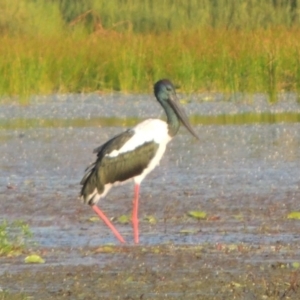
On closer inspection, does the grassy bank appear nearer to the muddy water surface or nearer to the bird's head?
the muddy water surface

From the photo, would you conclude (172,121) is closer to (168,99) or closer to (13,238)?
(168,99)

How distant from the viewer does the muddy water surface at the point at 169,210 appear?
556 centimetres

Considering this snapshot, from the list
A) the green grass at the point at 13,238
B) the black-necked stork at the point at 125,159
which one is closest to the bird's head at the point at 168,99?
the black-necked stork at the point at 125,159

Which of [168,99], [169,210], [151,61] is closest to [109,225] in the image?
[169,210]

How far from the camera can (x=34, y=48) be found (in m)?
16.7

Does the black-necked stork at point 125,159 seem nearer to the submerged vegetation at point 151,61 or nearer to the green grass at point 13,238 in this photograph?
the green grass at point 13,238

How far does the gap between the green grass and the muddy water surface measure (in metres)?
0.07

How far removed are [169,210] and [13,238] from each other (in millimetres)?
1344

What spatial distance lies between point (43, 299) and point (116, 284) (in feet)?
1.41

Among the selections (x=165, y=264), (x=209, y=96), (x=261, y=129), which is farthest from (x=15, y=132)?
(x=165, y=264)

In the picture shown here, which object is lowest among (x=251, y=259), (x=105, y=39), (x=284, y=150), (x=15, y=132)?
(x=105, y=39)

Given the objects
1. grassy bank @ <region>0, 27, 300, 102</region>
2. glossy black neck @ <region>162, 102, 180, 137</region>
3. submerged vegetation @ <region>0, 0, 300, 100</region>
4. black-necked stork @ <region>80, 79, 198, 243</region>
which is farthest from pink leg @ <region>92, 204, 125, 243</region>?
grassy bank @ <region>0, 27, 300, 102</region>

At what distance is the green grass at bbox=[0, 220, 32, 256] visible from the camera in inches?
251

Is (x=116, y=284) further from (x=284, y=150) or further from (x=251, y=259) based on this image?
(x=284, y=150)
